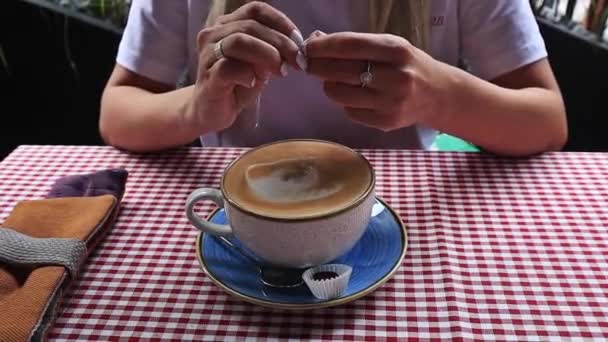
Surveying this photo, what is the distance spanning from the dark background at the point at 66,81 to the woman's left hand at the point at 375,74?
3.97ft

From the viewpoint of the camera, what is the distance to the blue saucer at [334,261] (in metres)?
0.56

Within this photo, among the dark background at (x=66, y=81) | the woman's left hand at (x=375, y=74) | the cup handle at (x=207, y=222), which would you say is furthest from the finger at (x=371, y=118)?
the dark background at (x=66, y=81)

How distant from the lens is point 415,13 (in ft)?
2.89

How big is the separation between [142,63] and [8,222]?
1.21 feet

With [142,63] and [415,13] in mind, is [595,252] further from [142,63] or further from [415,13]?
[142,63]

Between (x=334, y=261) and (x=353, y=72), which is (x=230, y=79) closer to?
(x=353, y=72)

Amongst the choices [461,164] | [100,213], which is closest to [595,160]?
[461,164]

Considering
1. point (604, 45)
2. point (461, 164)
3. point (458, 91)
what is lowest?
point (604, 45)

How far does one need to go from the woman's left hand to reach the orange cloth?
308 millimetres

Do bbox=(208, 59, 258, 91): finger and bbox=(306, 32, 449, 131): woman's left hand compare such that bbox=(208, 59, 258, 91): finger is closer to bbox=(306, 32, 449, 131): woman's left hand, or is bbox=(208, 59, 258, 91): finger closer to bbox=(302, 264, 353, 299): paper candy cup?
bbox=(306, 32, 449, 131): woman's left hand

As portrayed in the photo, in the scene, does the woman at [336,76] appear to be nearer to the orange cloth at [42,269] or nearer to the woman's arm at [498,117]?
the woman's arm at [498,117]

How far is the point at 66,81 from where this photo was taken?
2086 millimetres

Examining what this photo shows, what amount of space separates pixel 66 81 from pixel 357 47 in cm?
172

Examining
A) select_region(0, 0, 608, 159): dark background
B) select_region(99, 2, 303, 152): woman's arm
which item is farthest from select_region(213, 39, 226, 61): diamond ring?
select_region(0, 0, 608, 159): dark background
